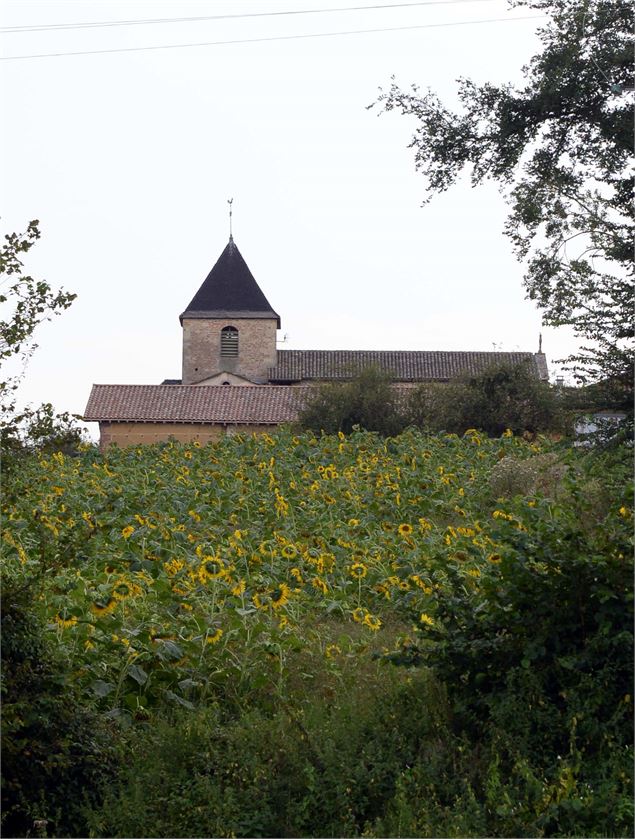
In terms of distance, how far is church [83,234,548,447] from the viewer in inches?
1298

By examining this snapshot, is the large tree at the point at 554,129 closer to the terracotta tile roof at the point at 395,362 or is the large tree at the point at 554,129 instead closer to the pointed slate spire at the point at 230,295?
the terracotta tile roof at the point at 395,362

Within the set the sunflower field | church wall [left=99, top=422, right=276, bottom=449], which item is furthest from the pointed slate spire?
the sunflower field

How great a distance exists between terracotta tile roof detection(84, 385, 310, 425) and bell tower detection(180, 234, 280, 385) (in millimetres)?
21237

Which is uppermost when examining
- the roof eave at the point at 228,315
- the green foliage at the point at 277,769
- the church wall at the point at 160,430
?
the roof eave at the point at 228,315

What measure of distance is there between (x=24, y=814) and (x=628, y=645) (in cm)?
336

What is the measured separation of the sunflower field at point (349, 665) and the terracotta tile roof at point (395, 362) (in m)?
37.0

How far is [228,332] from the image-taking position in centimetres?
5866

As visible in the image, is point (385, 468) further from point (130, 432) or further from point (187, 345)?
point (187, 345)

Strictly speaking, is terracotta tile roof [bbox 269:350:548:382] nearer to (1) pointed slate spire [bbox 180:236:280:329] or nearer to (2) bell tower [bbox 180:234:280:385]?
(2) bell tower [bbox 180:234:280:385]

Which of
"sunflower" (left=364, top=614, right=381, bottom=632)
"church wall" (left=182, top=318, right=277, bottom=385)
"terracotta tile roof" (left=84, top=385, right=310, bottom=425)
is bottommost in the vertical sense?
"sunflower" (left=364, top=614, right=381, bottom=632)

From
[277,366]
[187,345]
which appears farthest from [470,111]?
[187,345]

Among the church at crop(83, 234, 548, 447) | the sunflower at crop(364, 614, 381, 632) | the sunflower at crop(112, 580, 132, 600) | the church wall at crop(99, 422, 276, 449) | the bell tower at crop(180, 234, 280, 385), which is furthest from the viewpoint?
the bell tower at crop(180, 234, 280, 385)

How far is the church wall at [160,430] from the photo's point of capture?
32469 mm

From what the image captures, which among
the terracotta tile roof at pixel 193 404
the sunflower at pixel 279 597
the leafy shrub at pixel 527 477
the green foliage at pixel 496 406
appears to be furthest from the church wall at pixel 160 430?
the sunflower at pixel 279 597
